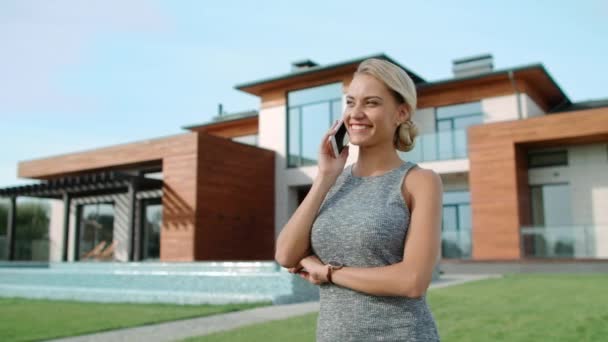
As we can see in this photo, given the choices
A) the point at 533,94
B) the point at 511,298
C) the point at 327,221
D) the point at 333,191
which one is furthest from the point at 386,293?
the point at 533,94

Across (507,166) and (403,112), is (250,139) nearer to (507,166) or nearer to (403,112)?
(507,166)

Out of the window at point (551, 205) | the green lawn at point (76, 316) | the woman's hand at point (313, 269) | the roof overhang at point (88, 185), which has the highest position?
the roof overhang at point (88, 185)

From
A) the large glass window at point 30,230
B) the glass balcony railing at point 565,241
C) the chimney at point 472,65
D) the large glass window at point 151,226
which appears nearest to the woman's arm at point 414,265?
the glass balcony railing at point 565,241

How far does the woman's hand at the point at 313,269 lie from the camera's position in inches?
66.4

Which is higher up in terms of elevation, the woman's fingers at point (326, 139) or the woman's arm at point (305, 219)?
the woman's fingers at point (326, 139)

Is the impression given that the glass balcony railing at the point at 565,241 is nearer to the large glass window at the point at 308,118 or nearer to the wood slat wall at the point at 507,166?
the wood slat wall at the point at 507,166

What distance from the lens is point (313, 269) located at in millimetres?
1719

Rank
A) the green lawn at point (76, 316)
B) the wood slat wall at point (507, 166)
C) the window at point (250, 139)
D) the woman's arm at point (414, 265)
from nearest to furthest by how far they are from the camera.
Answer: the woman's arm at point (414, 265), the green lawn at point (76, 316), the wood slat wall at point (507, 166), the window at point (250, 139)

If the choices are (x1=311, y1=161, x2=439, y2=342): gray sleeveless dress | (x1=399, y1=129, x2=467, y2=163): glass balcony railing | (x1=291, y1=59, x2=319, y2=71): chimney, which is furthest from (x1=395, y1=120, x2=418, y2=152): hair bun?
(x1=291, y1=59, x2=319, y2=71): chimney

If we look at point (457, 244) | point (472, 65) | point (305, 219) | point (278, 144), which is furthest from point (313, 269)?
point (472, 65)

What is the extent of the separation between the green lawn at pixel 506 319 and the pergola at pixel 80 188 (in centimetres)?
1193

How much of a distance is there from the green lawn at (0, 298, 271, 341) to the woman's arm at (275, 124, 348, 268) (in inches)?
220

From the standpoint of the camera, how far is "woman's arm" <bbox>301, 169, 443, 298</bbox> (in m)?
1.58

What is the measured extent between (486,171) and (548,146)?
8.45ft
